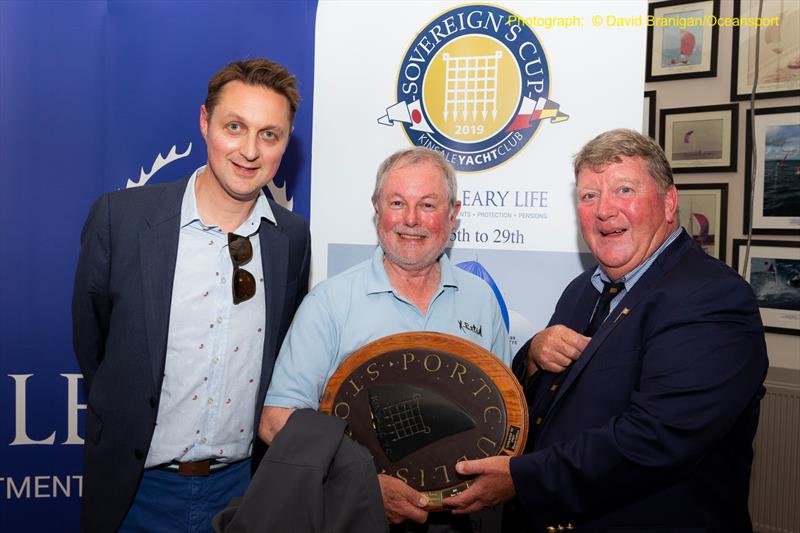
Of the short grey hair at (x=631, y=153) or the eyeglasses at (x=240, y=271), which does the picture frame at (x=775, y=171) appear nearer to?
the short grey hair at (x=631, y=153)

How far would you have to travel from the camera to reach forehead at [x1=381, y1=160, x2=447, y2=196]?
6.23 ft

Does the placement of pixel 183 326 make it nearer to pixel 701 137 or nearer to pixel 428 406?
pixel 428 406

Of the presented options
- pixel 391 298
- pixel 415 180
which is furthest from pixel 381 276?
pixel 415 180

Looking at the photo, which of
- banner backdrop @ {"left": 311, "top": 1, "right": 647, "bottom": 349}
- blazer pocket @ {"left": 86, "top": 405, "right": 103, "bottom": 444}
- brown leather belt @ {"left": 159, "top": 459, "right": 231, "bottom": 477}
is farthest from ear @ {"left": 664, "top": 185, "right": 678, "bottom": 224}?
blazer pocket @ {"left": 86, "top": 405, "right": 103, "bottom": 444}

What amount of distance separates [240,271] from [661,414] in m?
1.26

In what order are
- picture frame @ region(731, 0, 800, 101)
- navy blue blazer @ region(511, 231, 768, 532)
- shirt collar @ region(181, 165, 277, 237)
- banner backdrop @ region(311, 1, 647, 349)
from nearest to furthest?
navy blue blazer @ region(511, 231, 768, 532), shirt collar @ region(181, 165, 277, 237), banner backdrop @ region(311, 1, 647, 349), picture frame @ region(731, 0, 800, 101)

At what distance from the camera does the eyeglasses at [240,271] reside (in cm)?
191

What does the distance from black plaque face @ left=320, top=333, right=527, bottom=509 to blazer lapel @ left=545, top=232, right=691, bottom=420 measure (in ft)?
0.53

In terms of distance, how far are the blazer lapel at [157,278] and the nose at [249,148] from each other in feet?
1.01

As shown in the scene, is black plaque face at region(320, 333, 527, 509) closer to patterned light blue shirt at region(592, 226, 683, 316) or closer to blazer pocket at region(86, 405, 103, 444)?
→ patterned light blue shirt at region(592, 226, 683, 316)

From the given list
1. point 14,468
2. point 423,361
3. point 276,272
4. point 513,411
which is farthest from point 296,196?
point 14,468

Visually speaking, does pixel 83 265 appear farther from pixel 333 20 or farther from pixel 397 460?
pixel 333 20

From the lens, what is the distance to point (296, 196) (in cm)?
274

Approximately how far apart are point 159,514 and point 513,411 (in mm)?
1143
